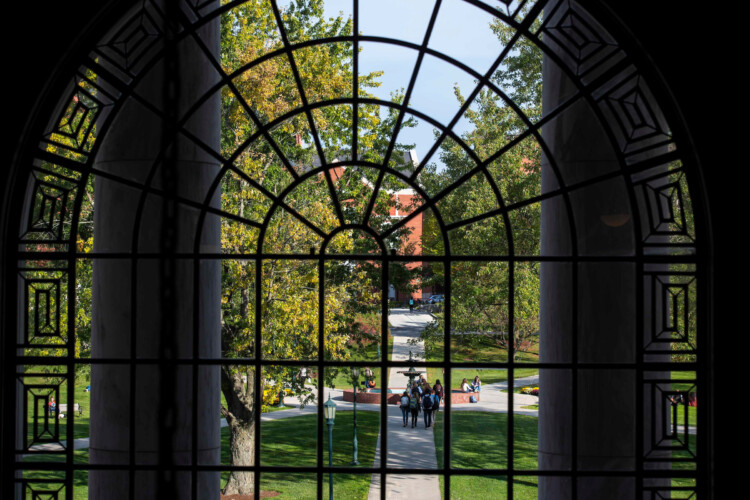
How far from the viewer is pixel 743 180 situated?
4.85 metres

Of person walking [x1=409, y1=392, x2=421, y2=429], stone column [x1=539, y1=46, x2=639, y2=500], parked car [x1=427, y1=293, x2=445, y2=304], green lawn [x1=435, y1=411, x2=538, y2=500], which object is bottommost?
green lawn [x1=435, y1=411, x2=538, y2=500]

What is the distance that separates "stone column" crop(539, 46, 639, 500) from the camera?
18.8 ft

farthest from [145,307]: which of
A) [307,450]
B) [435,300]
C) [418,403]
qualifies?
[435,300]

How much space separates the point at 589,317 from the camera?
5824 millimetres

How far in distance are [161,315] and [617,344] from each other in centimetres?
344

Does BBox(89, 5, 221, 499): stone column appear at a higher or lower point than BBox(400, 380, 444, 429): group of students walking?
higher

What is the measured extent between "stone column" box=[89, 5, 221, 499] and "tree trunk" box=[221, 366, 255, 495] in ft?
38.9

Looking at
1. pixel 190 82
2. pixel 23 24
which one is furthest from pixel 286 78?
pixel 23 24

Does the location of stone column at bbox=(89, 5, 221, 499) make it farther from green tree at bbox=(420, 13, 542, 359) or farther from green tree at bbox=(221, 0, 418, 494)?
green tree at bbox=(420, 13, 542, 359)

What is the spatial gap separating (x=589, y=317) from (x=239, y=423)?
45.1 ft

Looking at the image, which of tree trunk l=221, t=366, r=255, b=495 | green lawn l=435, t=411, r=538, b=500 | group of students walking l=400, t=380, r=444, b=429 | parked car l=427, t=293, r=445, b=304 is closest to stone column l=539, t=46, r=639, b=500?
tree trunk l=221, t=366, r=255, b=495

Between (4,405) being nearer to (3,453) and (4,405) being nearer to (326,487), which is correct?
(3,453)

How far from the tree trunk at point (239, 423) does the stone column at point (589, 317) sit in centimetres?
1258

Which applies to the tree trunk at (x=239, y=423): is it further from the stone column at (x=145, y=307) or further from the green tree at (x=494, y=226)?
the stone column at (x=145, y=307)
